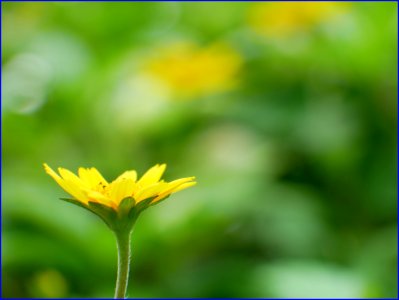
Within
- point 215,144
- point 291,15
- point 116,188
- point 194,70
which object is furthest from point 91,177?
point 291,15

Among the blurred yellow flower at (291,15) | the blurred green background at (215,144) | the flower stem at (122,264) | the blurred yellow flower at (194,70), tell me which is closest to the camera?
the flower stem at (122,264)

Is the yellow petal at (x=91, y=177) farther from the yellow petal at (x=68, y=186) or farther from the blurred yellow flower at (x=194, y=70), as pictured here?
the blurred yellow flower at (x=194, y=70)

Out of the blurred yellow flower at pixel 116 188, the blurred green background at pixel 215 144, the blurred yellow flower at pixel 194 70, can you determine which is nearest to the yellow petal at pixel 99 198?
the blurred yellow flower at pixel 116 188

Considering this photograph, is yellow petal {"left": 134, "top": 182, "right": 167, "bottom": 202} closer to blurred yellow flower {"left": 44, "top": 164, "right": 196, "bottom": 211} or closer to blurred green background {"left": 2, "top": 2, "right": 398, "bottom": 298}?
blurred yellow flower {"left": 44, "top": 164, "right": 196, "bottom": 211}

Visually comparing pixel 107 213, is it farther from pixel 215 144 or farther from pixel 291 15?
pixel 291 15

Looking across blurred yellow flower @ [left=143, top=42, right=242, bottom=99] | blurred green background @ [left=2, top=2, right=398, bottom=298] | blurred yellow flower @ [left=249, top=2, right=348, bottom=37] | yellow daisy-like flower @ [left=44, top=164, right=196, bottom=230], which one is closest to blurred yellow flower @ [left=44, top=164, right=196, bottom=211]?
yellow daisy-like flower @ [left=44, top=164, right=196, bottom=230]

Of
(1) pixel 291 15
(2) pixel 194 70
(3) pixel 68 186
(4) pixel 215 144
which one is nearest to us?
(3) pixel 68 186
